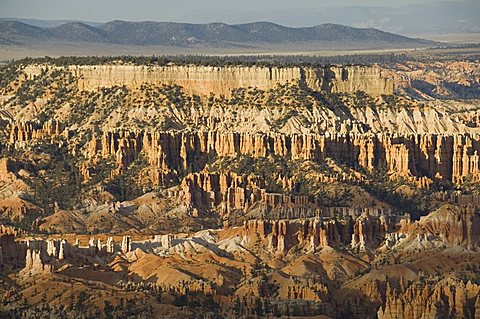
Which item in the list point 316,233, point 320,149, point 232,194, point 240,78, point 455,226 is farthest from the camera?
point 240,78

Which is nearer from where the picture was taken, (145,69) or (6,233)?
(6,233)

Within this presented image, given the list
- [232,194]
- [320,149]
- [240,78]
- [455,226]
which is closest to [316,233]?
[455,226]

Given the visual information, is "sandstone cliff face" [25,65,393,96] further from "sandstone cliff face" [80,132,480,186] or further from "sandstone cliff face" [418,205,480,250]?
"sandstone cliff face" [418,205,480,250]

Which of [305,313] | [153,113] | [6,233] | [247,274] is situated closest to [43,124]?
[153,113]

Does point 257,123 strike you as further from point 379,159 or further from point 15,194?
point 15,194

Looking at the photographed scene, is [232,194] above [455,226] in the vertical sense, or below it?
below

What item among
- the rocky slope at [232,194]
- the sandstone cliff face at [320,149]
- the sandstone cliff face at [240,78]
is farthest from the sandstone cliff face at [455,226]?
the sandstone cliff face at [240,78]

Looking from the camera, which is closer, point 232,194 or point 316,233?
point 316,233

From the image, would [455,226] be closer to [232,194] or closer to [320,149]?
[232,194]

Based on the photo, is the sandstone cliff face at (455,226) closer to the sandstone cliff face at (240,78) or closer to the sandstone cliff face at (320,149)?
the sandstone cliff face at (320,149)
